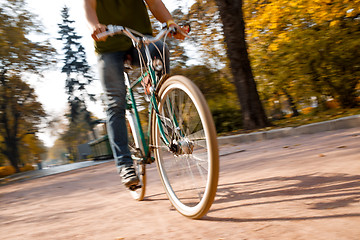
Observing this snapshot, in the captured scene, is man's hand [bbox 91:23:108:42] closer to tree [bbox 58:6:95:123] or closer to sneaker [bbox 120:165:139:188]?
sneaker [bbox 120:165:139:188]

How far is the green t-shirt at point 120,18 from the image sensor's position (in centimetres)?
330

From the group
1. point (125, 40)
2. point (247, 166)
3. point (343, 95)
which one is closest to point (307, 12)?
point (343, 95)

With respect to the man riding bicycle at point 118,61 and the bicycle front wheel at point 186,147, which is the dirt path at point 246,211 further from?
the man riding bicycle at point 118,61

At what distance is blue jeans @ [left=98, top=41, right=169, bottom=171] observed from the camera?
10.9 feet

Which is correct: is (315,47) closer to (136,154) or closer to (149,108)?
(136,154)

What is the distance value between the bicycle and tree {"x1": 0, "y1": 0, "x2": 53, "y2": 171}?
16.0 meters

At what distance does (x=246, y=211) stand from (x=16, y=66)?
66.0 ft

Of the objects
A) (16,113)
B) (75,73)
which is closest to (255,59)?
(16,113)

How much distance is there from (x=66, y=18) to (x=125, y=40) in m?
50.9

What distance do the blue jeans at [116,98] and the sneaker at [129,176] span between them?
0.05m

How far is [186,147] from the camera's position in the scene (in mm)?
2721

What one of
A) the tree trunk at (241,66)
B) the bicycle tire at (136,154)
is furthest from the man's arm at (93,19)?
the tree trunk at (241,66)

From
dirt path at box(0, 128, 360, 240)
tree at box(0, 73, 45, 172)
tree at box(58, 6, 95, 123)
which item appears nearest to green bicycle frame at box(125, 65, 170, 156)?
dirt path at box(0, 128, 360, 240)

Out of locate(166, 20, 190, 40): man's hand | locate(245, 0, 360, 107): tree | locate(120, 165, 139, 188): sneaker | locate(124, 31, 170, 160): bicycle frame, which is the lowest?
locate(120, 165, 139, 188): sneaker
